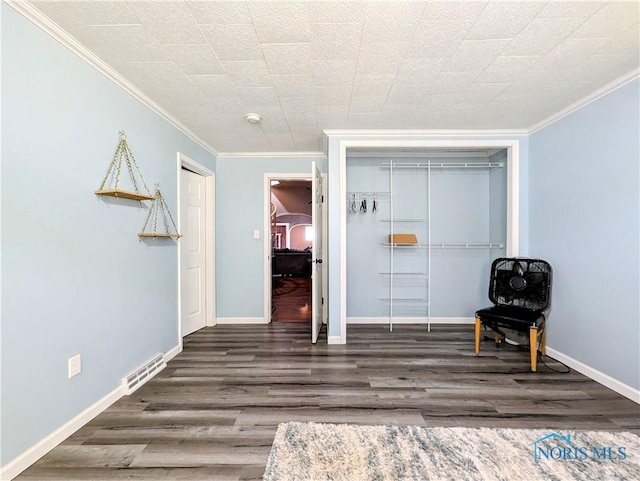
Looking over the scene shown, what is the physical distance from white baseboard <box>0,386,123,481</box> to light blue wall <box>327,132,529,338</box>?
206 centimetres

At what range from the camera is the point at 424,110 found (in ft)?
8.60

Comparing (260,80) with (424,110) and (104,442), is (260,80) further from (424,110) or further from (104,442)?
(104,442)

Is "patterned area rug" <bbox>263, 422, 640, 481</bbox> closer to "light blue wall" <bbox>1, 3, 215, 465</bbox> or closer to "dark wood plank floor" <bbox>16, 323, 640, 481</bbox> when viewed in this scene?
"dark wood plank floor" <bbox>16, 323, 640, 481</bbox>

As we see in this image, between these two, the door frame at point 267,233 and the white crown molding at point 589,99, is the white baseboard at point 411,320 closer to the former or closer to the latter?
the door frame at point 267,233

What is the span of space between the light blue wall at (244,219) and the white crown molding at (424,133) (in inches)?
35.2

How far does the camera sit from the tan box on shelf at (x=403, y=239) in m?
3.75

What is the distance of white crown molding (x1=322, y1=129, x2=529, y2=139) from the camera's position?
10.1 feet

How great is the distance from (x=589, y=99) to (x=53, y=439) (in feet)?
15.0

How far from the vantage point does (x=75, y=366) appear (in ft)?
5.74

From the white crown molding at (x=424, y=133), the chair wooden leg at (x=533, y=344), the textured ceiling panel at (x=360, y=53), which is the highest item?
the textured ceiling panel at (x=360, y=53)

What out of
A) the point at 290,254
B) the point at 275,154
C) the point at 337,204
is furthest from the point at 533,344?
the point at 290,254

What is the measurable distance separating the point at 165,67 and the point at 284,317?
11.1 feet

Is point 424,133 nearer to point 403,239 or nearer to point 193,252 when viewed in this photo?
point 403,239
